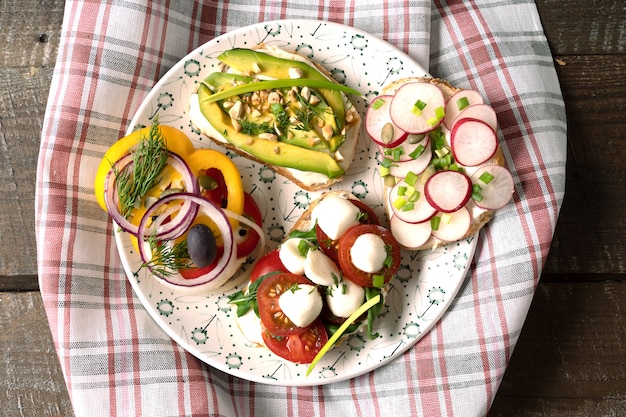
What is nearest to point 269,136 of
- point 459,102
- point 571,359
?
point 459,102

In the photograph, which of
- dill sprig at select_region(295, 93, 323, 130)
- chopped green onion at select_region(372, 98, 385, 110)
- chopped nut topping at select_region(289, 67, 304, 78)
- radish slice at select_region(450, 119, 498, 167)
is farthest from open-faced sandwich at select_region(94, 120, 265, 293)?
radish slice at select_region(450, 119, 498, 167)

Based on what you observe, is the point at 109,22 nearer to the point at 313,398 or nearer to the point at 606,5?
the point at 313,398

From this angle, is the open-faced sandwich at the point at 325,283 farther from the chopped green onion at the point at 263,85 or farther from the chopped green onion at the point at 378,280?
the chopped green onion at the point at 263,85

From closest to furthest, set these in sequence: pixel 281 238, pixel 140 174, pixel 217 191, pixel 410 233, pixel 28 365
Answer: pixel 140 174, pixel 410 233, pixel 217 191, pixel 281 238, pixel 28 365

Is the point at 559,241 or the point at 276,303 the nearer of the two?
the point at 276,303

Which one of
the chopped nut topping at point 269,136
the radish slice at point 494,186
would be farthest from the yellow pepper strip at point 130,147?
the radish slice at point 494,186

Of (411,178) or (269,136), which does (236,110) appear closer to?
(269,136)
